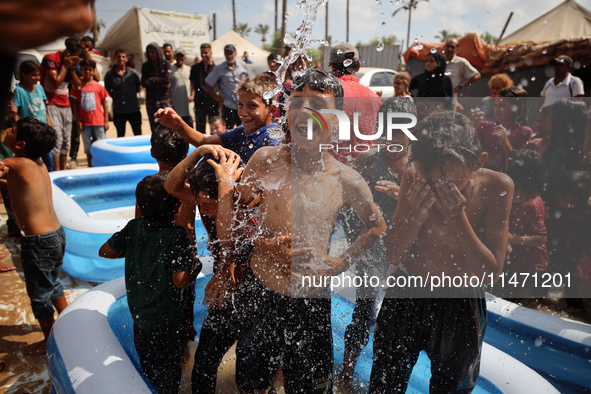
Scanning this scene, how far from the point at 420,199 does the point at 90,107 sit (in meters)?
6.43

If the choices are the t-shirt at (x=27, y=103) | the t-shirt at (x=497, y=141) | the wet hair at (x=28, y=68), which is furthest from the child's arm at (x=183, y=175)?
the wet hair at (x=28, y=68)

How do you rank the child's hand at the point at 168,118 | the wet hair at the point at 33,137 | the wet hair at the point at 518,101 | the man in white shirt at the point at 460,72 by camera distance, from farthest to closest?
the man in white shirt at the point at 460,72, the wet hair at the point at 518,101, the wet hair at the point at 33,137, the child's hand at the point at 168,118

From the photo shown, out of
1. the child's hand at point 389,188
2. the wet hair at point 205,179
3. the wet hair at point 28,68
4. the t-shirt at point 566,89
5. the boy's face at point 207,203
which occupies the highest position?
the wet hair at point 28,68

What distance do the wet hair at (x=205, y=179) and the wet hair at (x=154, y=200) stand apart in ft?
0.51

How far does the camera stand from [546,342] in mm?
2746

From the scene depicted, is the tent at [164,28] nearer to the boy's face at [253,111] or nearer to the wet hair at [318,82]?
the boy's face at [253,111]

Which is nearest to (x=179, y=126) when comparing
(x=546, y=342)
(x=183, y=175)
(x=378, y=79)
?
(x=183, y=175)

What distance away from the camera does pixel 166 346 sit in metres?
2.18

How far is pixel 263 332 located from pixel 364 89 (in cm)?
176

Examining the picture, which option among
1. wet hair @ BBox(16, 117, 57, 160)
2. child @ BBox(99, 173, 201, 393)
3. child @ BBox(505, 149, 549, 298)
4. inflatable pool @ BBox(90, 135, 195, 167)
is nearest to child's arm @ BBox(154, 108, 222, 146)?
child @ BBox(99, 173, 201, 393)

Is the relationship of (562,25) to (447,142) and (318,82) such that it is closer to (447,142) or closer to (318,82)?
(447,142)

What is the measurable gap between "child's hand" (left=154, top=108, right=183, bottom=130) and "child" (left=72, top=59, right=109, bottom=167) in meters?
4.62

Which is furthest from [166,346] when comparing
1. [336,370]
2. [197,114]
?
[197,114]

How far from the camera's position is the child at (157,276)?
211 cm
